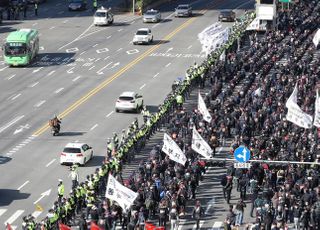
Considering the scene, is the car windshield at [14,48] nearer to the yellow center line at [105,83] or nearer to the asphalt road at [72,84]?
the asphalt road at [72,84]

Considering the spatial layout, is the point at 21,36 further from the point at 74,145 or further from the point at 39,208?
the point at 39,208

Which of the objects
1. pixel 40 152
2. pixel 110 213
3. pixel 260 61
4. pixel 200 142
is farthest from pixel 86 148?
pixel 260 61

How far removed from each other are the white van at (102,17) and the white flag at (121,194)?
63.7m

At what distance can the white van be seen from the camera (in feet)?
369

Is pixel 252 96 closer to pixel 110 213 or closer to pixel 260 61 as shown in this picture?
pixel 260 61

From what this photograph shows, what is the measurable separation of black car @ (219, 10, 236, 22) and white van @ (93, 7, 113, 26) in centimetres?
1096

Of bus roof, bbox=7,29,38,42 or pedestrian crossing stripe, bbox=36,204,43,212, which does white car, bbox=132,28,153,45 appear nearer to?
bus roof, bbox=7,29,38,42

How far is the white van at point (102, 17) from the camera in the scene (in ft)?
369

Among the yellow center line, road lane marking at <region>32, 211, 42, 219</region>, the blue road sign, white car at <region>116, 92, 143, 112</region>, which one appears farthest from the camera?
white car at <region>116, 92, 143, 112</region>

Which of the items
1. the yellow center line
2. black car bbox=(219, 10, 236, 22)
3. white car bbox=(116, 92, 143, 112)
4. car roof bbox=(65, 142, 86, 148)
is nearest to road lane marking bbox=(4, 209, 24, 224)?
car roof bbox=(65, 142, 86, 148)

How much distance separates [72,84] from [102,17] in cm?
2616

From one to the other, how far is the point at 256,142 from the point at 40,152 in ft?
44.1

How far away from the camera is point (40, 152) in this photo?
6788 cm

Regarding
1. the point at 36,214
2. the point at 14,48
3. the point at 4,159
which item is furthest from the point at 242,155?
the point at 14,48
